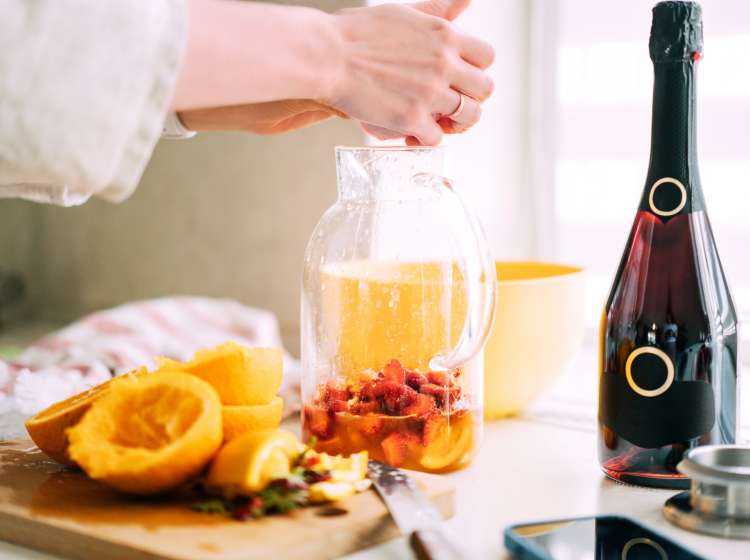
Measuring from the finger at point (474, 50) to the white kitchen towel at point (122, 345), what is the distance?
17.7 inches

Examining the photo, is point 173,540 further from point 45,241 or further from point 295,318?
point 45,241

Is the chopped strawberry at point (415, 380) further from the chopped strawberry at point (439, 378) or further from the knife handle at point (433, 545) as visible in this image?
the knife handle at point (433, 545)

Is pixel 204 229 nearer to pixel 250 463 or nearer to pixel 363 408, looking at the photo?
pixel 363 408

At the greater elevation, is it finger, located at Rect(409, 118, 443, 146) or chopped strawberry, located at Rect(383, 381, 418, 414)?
finger, located at Rect(409, 118, 443, 146)

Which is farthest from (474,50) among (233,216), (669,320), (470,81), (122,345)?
(233,216)

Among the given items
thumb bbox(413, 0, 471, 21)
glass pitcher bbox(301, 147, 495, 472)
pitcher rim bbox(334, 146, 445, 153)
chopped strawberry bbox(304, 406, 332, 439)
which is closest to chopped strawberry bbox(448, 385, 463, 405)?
glass pitcher bbox(301, 147, 495, 472)

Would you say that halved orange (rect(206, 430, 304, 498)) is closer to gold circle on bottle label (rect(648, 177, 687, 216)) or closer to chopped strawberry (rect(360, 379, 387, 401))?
chopped strawberry (rect(360, 379, 387, 401))

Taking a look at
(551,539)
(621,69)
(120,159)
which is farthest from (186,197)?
(551,539)

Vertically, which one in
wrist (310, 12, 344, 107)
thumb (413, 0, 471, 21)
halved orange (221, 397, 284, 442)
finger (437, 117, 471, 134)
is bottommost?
halved orange (221, 397, 284, 442)

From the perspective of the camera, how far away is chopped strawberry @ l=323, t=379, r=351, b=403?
88 centimetres

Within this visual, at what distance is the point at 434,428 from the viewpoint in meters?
0.85

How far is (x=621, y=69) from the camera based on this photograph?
1.57m

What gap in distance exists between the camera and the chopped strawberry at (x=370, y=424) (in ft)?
2.76

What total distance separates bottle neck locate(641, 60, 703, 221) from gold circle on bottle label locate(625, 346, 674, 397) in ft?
0.38
